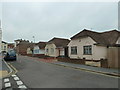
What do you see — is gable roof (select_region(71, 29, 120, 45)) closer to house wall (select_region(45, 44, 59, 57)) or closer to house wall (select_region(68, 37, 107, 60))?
house wall (select_region(68, 37, 107, 60))

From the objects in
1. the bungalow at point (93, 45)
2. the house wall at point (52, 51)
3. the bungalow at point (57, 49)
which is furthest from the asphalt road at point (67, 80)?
the house wall at point (52, 51)


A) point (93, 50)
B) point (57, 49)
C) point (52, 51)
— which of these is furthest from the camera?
point (52, 51)

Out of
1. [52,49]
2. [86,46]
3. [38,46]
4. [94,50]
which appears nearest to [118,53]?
[94,50]

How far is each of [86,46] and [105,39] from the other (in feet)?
13.6

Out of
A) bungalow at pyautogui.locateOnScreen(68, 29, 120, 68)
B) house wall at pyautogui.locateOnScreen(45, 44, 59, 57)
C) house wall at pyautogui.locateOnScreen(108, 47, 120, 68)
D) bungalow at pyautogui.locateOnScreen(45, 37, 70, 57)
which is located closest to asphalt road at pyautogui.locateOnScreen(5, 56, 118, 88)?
house wall at pyautogui.locateOnScreen(108, 47, 120, 68)

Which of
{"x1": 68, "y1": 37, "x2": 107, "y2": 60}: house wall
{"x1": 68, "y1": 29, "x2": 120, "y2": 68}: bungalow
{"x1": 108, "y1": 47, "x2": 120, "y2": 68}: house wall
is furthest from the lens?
{"x1": 68, "y1": 29, "x2": 120, "y2": 68}: bungalow

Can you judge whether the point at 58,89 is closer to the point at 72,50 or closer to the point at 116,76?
the point at 116,76

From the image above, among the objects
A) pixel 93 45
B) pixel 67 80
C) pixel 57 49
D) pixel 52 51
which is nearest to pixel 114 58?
pixel 67 80

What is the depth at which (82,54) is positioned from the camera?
21.5m

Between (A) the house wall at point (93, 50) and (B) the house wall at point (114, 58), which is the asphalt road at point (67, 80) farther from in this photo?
(A) the house wall at point (93, 50)

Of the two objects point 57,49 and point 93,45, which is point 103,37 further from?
point 57,49

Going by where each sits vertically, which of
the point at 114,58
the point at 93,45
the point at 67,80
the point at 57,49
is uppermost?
the point at 93,45

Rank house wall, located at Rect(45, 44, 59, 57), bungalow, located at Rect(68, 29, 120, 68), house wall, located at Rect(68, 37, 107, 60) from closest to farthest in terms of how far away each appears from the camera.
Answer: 1. house wall, located at Rect(68, 37, 107, 60)
2. bungalow, located at Rect(68, 29, 120, 68)
3. house wall, located at Rect(45, 44, 59, 57)

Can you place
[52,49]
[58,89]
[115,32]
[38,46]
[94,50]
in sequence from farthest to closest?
[38,46] → [52,49] → [115,32] → [94,50] → [58,89]
